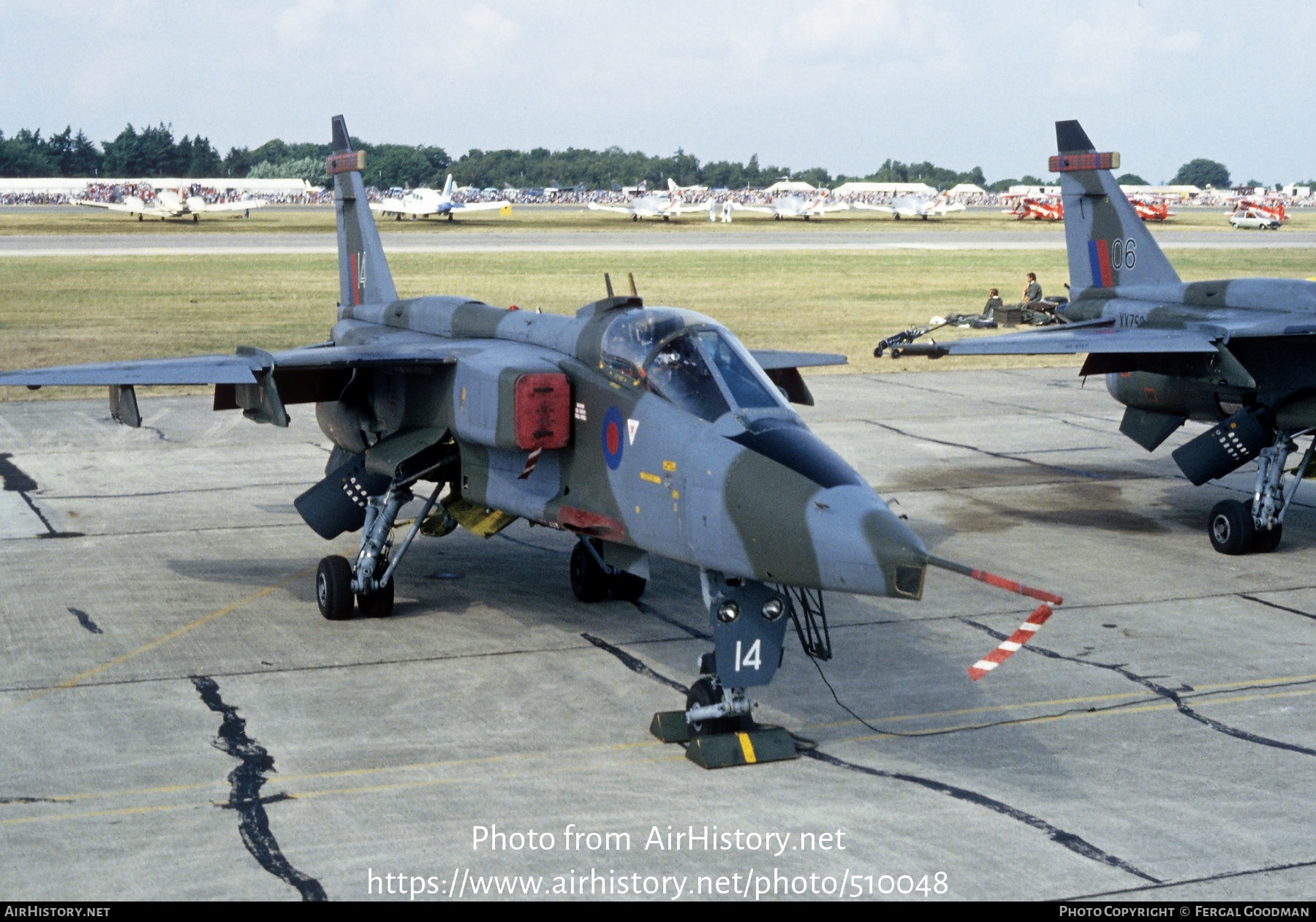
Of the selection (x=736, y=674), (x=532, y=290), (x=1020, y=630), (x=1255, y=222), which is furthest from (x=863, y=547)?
(x=1255, y=222)

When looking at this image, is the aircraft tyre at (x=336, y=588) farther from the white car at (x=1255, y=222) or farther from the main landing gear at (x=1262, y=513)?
the white car at (x=1255, y=222)

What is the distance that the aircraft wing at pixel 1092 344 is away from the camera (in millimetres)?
15523

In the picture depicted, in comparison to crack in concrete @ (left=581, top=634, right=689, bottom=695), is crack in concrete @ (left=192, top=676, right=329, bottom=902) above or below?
below

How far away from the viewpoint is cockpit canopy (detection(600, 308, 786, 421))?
34.0 feet

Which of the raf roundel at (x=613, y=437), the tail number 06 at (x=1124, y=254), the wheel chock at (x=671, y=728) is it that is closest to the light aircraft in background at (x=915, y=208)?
the tail number 06 at (x=1124, y=254)

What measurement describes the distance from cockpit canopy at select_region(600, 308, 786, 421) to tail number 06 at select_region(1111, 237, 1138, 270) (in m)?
10.3

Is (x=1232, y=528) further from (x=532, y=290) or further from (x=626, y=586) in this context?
(x=532, y=290)

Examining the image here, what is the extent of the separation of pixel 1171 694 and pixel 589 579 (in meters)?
5.69

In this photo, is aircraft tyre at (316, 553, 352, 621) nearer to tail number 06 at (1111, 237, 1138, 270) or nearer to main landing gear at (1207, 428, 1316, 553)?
main landing gear at (1207, 428, 1316, 553)

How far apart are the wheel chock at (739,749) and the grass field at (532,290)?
21322 mm

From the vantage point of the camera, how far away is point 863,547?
29.3 feet

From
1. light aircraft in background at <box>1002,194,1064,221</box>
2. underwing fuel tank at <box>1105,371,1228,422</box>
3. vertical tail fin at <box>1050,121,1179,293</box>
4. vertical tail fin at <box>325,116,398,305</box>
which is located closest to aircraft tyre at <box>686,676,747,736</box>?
vertical tail fin at <box>325,116,398,305</box>

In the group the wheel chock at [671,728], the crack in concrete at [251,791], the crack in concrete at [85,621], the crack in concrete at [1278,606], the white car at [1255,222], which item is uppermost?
the white car at [1255,222]
